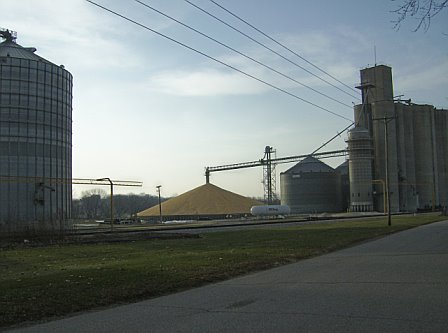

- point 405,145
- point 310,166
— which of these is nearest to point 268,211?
point 310,166

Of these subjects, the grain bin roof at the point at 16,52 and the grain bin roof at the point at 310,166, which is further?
the grain bin roof at the point at 310,166

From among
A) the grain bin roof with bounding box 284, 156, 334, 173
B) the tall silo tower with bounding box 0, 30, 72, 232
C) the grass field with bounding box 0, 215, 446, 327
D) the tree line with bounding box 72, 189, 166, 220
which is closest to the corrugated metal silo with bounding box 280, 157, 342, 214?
the grain bin roof with bounding box 284, 156, 334, 173

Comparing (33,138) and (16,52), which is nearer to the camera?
(33,138)

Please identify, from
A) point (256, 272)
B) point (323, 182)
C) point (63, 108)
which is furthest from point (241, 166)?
point (256, 272)

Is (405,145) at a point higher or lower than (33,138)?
higher

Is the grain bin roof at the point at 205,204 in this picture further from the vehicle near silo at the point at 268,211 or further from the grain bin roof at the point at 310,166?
the vehicle near silo at the point at 268,211

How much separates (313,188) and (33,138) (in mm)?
85702

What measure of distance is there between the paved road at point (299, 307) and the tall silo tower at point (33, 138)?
128 ft

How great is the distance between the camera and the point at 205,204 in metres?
131

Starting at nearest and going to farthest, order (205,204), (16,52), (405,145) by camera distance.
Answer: (16,52) < (405,145) < (205,204)

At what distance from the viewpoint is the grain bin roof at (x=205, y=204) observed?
126m

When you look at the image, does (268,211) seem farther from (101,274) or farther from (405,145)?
(101,274)

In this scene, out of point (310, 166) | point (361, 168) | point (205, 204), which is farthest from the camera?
point (205, 204)

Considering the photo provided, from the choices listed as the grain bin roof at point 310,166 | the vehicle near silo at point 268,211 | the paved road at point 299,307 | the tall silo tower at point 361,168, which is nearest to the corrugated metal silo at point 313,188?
the grain bin roof at point 310,166
